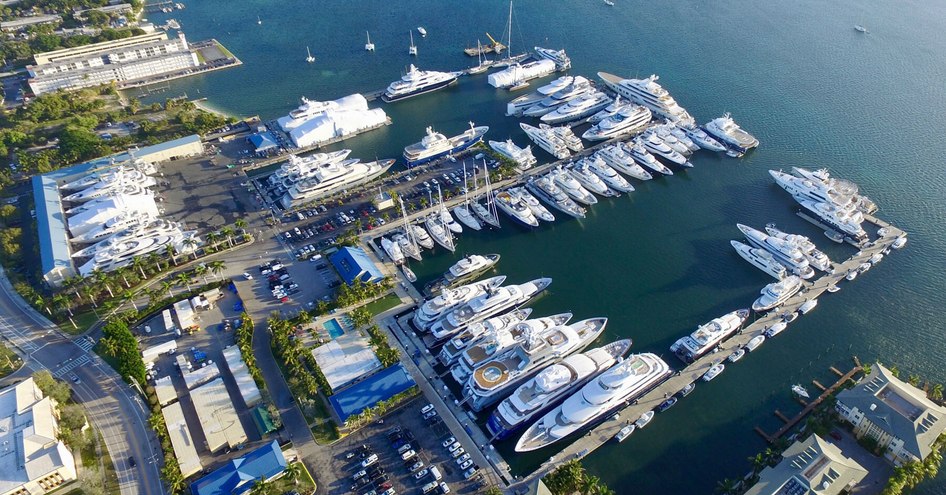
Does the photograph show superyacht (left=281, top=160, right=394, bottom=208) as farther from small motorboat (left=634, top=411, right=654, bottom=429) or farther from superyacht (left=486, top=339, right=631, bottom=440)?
→ small motorboat (left=634, top=411, right=654, bottom=429)

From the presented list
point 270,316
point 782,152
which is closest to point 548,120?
point 782,152

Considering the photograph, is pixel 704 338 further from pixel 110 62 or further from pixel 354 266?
pixel 110 62

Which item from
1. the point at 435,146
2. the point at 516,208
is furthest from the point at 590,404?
the point at 435,146

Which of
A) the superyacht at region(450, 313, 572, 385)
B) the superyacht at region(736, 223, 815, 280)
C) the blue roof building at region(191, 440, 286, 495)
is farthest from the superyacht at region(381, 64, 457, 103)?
the blue roof building at region(191, 440, 286, 495)

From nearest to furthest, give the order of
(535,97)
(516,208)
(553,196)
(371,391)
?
(371,391) → (516,208) → (553,196) → (535,97)

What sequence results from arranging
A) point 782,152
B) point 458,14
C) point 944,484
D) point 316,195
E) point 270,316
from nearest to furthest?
1. point 944,484
2. point 270,316
3. point 316,195
4. point 782,152
5. point 458,14

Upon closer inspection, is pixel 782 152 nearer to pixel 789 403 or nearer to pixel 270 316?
pixel 789 403

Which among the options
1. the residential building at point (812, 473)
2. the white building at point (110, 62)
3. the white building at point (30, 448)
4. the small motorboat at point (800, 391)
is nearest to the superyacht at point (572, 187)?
the small motorboat at point (800, 391)
